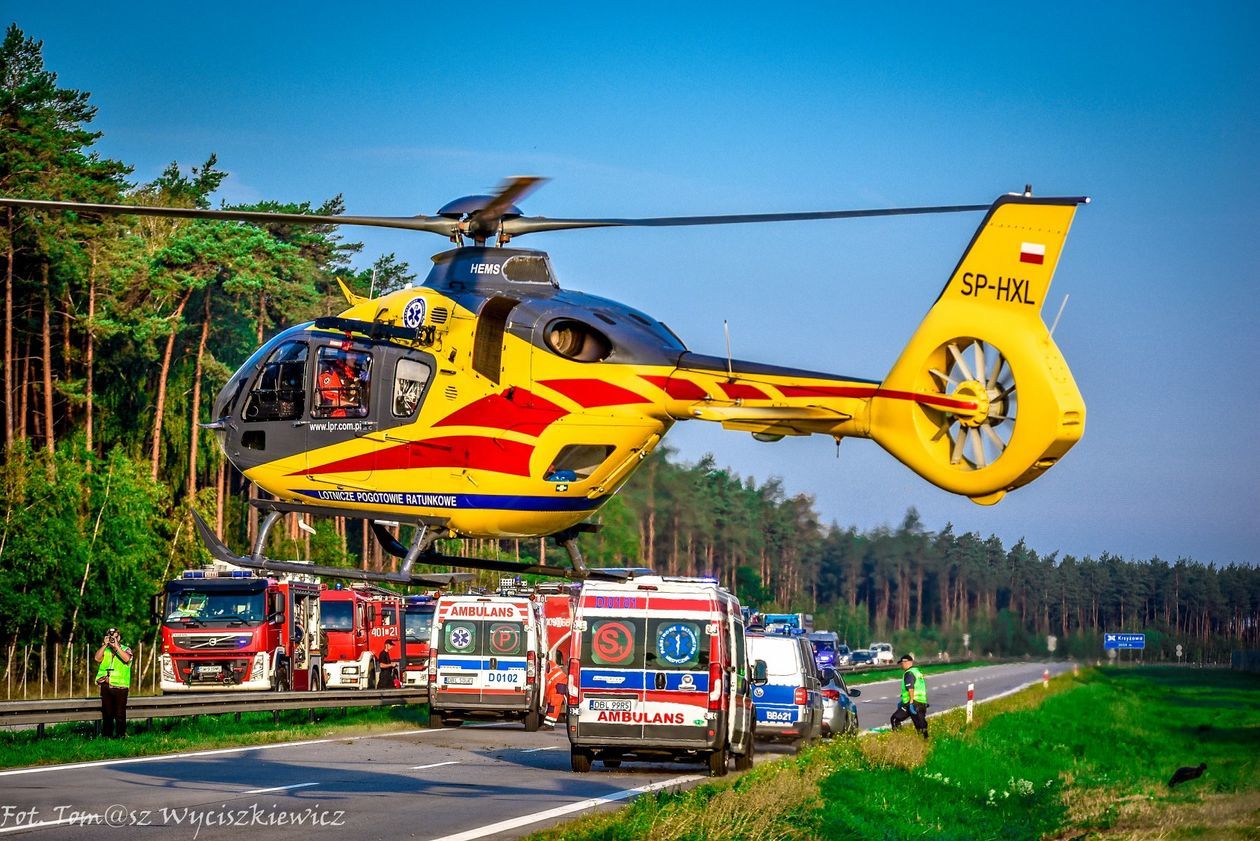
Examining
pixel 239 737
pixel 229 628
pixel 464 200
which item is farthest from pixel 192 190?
pixel 464 200

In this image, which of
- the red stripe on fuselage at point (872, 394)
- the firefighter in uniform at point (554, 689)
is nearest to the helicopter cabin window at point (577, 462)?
the red stripe on fuselage at point (872, 394)

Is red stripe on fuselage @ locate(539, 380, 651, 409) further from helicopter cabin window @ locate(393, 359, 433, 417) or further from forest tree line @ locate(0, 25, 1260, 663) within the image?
forest tree line @ locate(0, 25, 1260, 663)

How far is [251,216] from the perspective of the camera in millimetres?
16406

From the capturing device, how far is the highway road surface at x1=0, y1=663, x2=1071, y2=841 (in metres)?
16.4

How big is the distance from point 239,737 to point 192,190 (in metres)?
47.0

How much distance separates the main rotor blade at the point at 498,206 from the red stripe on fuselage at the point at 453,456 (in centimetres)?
232

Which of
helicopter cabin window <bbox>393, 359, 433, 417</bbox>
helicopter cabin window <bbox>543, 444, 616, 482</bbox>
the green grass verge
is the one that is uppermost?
helicopter cabin window <bbox>393, 359, 433, 417</bbox>

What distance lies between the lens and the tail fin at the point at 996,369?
12.5m

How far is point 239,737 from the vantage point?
95.2 feet

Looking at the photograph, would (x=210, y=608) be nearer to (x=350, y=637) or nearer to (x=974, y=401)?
(x=350, y=637)

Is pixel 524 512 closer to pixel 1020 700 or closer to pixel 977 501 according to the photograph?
pixel 977 501

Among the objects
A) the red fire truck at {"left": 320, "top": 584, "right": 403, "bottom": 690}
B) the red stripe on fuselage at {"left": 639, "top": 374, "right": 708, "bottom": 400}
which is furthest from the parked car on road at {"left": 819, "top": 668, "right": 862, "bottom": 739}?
the red fire truck at {"left": 320, "top": 584, "right": 403, "bottom": 690}

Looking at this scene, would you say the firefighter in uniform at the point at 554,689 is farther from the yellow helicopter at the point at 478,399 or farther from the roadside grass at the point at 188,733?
the yellow helicopter at the point at 478,399

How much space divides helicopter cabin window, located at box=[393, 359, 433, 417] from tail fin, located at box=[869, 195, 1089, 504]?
5.56 m
